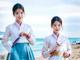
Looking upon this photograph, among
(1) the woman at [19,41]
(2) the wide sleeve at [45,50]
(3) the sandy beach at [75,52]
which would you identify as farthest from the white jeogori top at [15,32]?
(3) the sandy beach at [75,52]

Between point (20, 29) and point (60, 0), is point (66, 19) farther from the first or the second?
point (20, 29)

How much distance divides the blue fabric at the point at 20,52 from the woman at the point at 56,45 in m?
0.12

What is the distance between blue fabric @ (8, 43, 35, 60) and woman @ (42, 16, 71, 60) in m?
0.12

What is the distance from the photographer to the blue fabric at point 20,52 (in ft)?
6.66

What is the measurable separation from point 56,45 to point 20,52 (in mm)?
263

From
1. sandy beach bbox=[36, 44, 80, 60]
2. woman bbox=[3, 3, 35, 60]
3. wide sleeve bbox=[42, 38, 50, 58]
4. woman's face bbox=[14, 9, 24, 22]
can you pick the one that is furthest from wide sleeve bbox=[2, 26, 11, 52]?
sandy beach bbox=[36, 44, 80, 60]

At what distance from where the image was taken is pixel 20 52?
6.68 feet

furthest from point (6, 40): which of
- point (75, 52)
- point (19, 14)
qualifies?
point (75, 52)

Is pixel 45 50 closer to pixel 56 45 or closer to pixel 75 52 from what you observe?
pixel 56 45

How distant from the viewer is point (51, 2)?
8.24ft

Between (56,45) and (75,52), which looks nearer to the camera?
(56,45)

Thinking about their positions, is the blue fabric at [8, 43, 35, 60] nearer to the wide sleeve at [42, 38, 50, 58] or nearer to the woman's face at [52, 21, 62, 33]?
the wide sleeve at [42, 38, 50, 58]

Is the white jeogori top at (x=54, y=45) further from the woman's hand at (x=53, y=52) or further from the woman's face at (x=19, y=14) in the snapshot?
the woman's face at (x=19, y=14)

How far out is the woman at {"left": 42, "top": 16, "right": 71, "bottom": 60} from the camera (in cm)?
205
